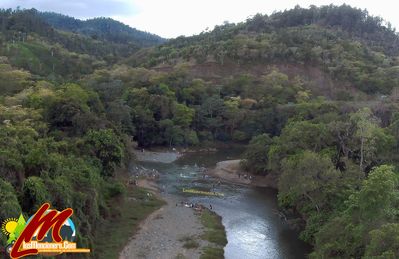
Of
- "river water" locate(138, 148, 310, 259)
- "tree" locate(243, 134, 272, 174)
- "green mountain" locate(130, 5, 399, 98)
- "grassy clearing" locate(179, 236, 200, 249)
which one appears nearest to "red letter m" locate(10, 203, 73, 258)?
"grassy clearing" locate(179, 236, 200, 249)

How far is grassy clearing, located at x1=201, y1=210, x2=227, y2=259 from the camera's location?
143ft

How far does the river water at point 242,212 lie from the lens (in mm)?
45216

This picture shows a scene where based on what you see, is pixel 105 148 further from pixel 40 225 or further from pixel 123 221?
pixel 40 225

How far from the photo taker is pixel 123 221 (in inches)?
2013

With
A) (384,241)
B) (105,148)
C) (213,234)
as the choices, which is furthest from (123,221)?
(384,241)

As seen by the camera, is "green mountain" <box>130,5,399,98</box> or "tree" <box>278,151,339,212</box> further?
"green mountain" <box>130,5,399,98</box>

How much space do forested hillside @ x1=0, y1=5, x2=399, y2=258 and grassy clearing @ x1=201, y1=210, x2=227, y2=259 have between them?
7.64 meters

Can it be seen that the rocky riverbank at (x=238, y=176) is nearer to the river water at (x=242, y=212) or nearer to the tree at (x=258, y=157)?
the tree at (x=258, y=157)

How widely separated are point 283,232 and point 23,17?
426 feet

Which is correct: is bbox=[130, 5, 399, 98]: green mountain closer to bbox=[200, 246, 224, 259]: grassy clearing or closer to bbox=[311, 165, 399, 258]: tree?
bbox=[200, 246, 224, 259]: grassy clearing

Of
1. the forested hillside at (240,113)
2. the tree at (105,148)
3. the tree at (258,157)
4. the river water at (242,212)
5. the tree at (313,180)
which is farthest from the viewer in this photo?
the tree at (258,157)

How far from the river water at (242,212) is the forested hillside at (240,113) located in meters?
2.78

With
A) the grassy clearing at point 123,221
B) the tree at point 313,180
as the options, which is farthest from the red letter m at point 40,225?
the tree at point 313,180

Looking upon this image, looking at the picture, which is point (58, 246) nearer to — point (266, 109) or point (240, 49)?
point (266, 109)
